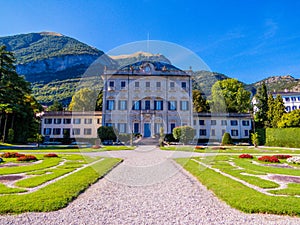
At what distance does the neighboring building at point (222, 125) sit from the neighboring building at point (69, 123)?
53.5ft

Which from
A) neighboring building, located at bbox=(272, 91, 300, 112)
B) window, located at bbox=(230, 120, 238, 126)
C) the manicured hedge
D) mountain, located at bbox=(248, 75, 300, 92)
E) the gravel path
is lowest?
the gravel path

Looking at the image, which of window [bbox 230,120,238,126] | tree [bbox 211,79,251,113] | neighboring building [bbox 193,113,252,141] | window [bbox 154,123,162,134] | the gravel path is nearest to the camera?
the gravel path

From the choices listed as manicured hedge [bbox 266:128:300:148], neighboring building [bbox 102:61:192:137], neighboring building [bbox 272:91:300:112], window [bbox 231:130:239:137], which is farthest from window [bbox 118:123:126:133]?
neighboring building [bbox 272:91:300:112]

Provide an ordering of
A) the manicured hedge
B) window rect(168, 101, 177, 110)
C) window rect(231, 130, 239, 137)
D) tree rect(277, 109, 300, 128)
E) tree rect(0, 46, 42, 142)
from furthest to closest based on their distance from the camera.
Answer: window rect(231, 130, 239, 137), window rect(168, 101, 177, 110), tree rect(277, 109, 300, 128), tree rect(0, 46, 42, 142), the manicured hedge

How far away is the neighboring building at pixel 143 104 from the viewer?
31578 mm

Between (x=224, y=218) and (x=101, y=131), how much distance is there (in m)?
25.1

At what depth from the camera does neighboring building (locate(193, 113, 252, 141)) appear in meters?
33.7

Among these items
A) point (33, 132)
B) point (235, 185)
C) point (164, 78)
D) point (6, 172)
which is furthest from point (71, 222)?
point (33, 132)

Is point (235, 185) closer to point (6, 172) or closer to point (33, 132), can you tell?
point (6, 172)

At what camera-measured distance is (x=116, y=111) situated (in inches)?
1294

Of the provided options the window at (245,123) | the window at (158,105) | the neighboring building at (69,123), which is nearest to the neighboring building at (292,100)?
the window at (245,123)

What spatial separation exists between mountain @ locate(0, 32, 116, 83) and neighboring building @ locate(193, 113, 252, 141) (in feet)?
145

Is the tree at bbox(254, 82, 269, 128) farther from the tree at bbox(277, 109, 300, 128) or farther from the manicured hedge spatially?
the manicured hedge

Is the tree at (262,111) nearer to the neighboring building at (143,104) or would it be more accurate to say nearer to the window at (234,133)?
the window at (234,133)
